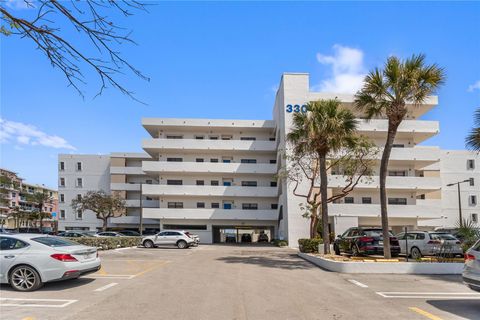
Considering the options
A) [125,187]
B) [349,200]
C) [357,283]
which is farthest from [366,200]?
[357,283]

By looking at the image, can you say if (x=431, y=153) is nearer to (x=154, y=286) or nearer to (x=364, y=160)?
(x=364, y=160)

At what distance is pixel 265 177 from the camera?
48344mm

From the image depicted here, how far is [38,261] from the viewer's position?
10.1m

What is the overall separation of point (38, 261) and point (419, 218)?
→ 39.8m

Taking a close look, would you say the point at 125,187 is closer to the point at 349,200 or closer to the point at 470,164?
the point at 349,200

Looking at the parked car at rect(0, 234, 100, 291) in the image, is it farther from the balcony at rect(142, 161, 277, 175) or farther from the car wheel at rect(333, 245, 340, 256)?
the balcony at rect(142, 161, 277, 175)

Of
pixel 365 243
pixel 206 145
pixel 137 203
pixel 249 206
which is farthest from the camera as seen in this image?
pixel 137 203

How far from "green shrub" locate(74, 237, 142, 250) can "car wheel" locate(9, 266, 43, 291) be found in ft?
53.8

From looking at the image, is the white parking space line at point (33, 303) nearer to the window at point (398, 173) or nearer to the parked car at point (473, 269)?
the parked car at point (473, 269)

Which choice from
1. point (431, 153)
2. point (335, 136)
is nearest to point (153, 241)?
point (335, 136)

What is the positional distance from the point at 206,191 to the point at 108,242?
18.1m

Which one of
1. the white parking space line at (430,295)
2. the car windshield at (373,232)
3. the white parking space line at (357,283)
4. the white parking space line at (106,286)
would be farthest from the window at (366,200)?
the white parking space line at (106,286)

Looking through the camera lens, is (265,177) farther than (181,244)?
Yes

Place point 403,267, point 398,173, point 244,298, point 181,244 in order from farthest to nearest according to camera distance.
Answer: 1. point 398,173
2. point 181,244
3. point 403,267
4. point 244,298
